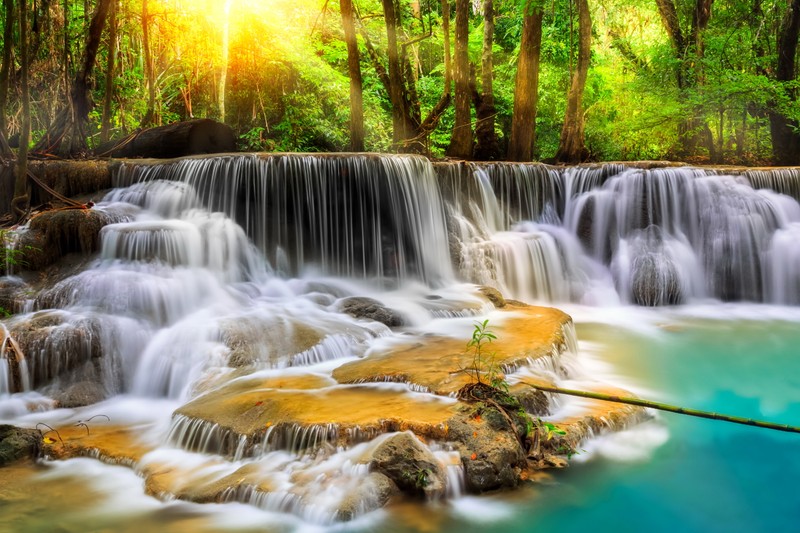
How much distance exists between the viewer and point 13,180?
9555 mm

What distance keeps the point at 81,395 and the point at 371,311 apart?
132 inches

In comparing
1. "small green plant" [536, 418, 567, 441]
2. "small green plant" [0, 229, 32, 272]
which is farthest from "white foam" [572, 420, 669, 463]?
"small green plant" [0, 229, 32, 272]

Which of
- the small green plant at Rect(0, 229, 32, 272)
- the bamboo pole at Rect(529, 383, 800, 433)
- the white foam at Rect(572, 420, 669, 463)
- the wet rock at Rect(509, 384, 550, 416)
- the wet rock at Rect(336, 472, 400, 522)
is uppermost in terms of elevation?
the small green plant at Rect(0, 229, 32, 272)

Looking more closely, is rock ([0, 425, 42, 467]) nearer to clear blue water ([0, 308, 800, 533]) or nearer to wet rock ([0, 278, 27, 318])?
clear blue water ([0, 308, 800, 533])

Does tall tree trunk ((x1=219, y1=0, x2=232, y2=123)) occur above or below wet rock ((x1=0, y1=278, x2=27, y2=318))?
above

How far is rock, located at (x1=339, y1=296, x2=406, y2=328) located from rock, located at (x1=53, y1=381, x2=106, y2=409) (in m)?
2.99

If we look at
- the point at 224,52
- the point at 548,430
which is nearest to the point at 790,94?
the point at 224,52

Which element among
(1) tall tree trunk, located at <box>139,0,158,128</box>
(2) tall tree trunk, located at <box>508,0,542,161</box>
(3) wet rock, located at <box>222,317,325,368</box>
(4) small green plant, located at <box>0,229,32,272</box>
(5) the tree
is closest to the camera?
(3) wet rock, located at <box>222,317,325,368</box>

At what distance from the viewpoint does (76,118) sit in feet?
37.4

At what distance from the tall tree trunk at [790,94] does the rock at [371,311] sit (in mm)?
11809

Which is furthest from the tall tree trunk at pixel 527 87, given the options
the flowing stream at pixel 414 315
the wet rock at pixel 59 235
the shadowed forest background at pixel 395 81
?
the wet rock at pixel 59 235

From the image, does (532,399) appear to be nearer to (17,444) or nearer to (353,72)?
(17,444)

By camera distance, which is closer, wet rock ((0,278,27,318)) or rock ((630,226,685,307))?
wet rock ((0,278,27,318))

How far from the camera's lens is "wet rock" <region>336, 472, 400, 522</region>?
13.1 feet
